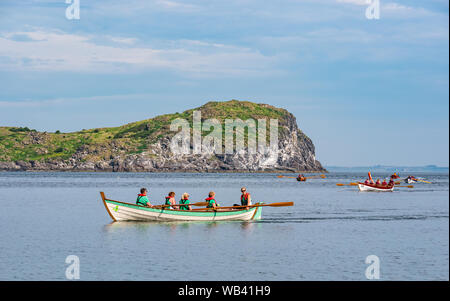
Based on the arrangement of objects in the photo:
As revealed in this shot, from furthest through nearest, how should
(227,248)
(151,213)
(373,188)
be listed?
(373,188) → (151,213) → (227,248)

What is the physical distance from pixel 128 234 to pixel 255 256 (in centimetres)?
1110

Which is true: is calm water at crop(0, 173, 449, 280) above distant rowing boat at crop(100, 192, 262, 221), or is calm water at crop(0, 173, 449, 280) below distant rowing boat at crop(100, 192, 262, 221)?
below

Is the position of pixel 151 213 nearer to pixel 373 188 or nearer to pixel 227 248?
pixel 227 248

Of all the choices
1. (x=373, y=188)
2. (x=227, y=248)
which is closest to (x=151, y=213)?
(x=227, y=248)

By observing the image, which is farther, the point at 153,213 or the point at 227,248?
the point at 153,213

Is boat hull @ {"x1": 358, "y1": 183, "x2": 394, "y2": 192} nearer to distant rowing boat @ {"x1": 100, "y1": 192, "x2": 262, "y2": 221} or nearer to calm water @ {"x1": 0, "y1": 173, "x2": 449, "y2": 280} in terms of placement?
calm water @ {"x1": 0, "y1": 173, "x2": 449, "y2": 280}

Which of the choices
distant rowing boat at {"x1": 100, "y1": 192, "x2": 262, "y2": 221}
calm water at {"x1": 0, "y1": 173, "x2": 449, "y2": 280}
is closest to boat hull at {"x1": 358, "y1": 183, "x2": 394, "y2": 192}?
calm water at {"x1": 0, "y1": 173, "x2": 449, "y2": 280}

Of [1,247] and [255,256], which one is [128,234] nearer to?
[1,247]

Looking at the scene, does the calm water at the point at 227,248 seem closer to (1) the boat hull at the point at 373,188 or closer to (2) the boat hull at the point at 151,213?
(2) the boat hull at the point at 151,213

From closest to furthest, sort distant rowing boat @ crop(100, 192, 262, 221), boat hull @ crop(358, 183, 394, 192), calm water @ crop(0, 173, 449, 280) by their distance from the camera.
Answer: calm water @ crop(0, 173, 449, 280) → distant rowing boat @ crop(100, 192, 262, 221) → boat hull @ crop(358, 183, 394, 192)

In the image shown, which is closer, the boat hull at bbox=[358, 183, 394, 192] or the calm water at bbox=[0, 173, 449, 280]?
the calm water at bbox=[0, 173, 449, 280]

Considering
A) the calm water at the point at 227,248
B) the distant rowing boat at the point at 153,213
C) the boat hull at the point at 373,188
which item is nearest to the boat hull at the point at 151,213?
the distant rowing boat at the point at 153,213

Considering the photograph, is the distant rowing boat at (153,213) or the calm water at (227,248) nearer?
the calm water at (227,248)
